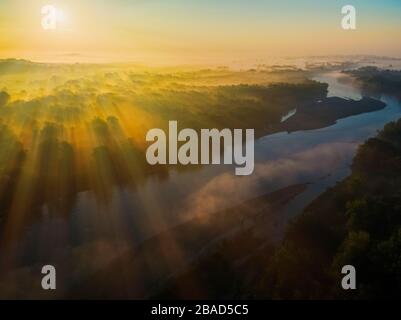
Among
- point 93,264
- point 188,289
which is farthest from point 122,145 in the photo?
point 188,289

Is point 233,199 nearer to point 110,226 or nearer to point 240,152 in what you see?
point 110,226

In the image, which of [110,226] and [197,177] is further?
[197,177]

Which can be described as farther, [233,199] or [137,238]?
[233,199]

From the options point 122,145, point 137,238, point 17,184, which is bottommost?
point 137,238

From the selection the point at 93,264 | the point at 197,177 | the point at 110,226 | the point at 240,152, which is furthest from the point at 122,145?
the point at 93,264

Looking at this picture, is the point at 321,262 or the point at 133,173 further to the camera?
the point at 133,173

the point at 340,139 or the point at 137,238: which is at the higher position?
the point at 340,139

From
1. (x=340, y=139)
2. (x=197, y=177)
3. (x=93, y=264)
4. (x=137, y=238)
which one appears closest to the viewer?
(x=93, y=264)
